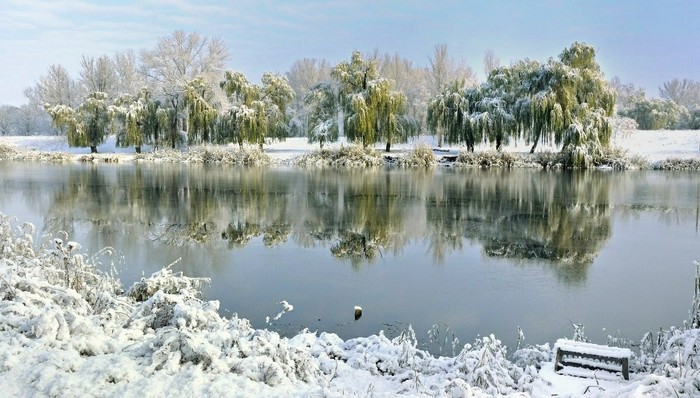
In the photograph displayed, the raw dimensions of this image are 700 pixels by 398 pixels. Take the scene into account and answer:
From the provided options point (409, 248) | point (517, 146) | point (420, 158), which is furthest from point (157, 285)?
point (517, 146)

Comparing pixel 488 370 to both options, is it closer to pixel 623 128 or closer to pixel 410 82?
pixel 623 128

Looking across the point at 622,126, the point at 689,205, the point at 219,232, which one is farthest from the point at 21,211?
the point at 622,126

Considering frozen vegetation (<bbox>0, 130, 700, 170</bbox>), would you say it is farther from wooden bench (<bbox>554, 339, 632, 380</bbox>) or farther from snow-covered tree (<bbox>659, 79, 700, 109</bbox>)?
snow-covered tree (<bbox>659, 79, 700, 109</bbox>)

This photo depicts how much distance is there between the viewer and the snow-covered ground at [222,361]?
3393mm

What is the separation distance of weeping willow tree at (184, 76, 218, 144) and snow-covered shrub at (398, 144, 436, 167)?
37.1ft

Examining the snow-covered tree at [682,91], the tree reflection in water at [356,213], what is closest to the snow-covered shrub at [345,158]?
the tree reflection in water at [356,213]

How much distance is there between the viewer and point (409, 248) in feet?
29.9

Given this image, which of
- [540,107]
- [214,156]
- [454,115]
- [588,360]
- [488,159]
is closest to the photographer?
[588,360]

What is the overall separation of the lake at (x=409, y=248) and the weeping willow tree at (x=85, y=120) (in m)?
16.9

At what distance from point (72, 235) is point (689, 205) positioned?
13.9 metres

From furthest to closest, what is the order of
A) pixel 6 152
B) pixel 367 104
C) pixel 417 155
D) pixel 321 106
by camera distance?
pixel 6 152, pixel 321 106, pixel 367 104, pixel 417 155

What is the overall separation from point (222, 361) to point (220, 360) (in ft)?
0.05

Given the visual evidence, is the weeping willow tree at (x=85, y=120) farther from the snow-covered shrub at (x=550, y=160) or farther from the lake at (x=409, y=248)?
the snow-covered shrub at (x=550, y=160)

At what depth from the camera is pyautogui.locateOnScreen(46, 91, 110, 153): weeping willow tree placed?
3378cm
